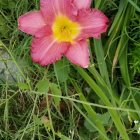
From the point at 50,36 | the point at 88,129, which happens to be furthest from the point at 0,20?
the point at 88,129

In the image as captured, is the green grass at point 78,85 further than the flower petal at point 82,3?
Yes

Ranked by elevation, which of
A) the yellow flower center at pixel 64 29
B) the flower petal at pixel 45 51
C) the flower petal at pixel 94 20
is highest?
the flower petal at pixel 94 20

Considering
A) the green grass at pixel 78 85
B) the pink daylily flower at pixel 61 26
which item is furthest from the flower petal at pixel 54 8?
the green grass at pixel 78 85

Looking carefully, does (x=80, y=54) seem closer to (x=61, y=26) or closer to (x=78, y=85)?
(x=61, y=26)

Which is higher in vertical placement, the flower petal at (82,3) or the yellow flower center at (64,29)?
the flower petal at (82,3)

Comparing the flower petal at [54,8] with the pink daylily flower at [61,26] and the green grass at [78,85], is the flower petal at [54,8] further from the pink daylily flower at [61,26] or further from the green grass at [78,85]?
the green grass at [78,85]

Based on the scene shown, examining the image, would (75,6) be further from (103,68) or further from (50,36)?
(103,68)

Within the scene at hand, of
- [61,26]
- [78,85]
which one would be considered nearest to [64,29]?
[61,26]

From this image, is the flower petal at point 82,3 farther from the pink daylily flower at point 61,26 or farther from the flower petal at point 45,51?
the flower petal at point 45,51
